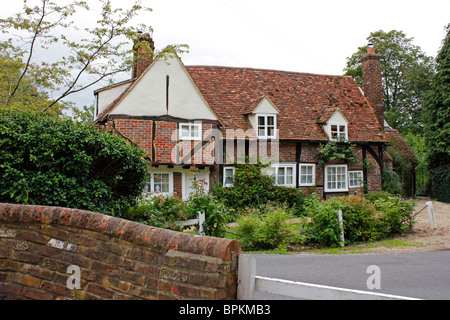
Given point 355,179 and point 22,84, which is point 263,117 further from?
point 22,84

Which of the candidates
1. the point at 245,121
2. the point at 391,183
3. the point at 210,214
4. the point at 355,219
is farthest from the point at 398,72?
the point at 210,214

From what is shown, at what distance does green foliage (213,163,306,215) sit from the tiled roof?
2385mm

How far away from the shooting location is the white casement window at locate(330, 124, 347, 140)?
2128cm

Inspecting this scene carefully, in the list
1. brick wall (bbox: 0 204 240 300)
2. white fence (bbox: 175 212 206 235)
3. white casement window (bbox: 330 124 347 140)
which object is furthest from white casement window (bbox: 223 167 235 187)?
brick wall (bbox: 0 204 240 300)

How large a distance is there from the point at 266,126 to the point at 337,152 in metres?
4.22

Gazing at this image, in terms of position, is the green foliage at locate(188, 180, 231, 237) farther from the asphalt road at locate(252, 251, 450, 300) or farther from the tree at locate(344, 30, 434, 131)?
the tree at locate(344, 30, 434, 131)

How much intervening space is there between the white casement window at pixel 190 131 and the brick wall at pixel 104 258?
1329 centimetres

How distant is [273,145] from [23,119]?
1401cm

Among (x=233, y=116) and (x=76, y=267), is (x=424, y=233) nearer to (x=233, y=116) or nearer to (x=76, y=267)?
(x=233, y=116)

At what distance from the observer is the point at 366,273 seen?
27.3 ft

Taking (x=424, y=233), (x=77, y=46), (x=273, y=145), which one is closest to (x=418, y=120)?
(x=273, y=145)

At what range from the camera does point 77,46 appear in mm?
12953

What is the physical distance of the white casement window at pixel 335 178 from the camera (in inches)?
840

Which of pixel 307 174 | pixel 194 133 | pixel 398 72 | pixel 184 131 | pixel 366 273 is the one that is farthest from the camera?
pixel 398 72
